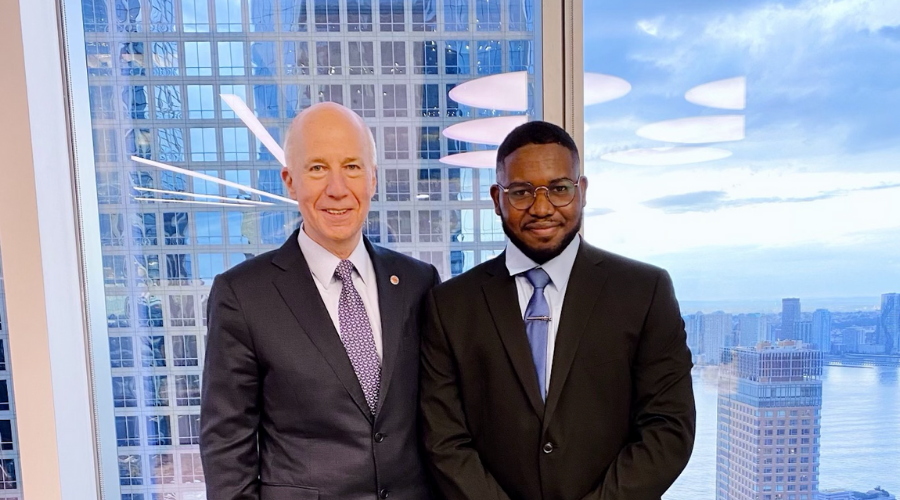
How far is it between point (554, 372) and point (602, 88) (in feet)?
4.01

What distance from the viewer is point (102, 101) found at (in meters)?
1.97

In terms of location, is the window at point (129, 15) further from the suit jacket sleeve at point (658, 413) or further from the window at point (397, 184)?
the suit jacket sleeve at point (658, 413)

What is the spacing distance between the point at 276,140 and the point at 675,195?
163cm

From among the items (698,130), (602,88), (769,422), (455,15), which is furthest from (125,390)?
(769,422)

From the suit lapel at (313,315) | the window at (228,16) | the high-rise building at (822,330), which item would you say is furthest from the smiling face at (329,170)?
the high-rise building at (822,330)

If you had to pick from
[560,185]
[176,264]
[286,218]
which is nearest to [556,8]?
[560,185]

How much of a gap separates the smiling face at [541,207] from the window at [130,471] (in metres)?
1.93

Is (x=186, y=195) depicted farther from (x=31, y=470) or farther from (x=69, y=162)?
(x=31, y=470)

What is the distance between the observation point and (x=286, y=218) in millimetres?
1982

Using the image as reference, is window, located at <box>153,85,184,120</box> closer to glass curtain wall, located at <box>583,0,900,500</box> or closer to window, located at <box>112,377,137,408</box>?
window, located at <box>112,377,137,408</box>

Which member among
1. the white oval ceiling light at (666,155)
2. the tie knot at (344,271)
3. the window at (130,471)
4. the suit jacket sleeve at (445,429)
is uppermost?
the white oval ceiling light at (666,155)

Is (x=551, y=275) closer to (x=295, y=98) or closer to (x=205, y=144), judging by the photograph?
(x=295, y=98)

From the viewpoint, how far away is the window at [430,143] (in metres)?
1.96

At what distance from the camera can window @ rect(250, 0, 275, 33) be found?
6.27 ft
